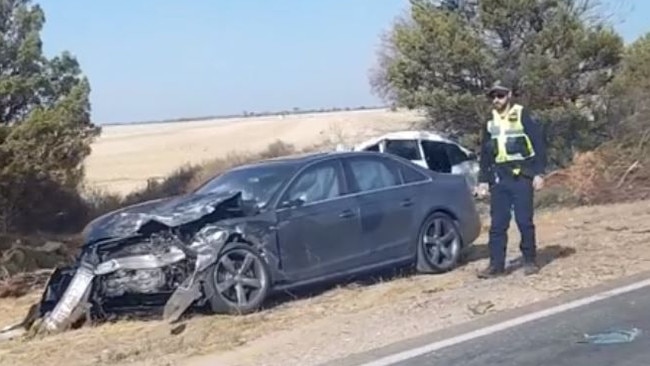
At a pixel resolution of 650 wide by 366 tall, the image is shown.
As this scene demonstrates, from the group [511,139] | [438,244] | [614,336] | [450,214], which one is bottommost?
[614,336]

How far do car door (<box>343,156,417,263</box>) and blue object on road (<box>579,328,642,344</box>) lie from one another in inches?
141

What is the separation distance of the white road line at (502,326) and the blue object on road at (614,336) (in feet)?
2.44

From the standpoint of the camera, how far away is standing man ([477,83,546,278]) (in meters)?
11.1

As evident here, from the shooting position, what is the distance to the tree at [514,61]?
110 feet

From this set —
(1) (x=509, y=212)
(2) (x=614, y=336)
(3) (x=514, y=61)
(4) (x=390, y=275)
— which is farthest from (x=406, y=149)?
(2) (x=614, y=336)

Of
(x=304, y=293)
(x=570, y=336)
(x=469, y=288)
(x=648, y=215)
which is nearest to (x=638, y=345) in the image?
(x=570, y=336)

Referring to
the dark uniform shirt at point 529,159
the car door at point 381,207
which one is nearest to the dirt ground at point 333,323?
the car door at point 381,207

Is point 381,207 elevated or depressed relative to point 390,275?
elevated

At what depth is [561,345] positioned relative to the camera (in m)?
7.99

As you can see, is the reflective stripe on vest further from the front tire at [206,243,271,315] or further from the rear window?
the rear window

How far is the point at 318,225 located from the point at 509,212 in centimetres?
188

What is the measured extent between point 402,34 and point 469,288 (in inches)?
995

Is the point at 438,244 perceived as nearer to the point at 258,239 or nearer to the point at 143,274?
the point at 258,239

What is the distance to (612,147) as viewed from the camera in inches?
926
